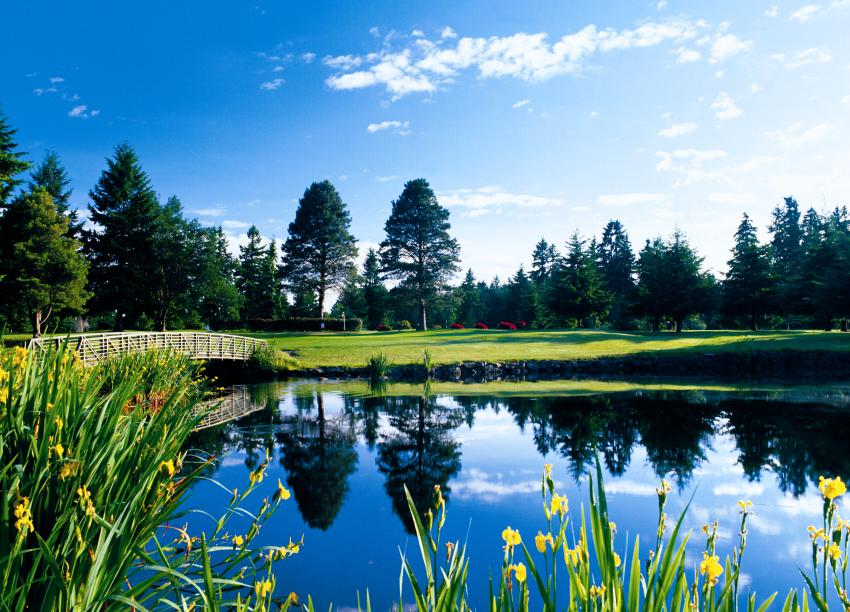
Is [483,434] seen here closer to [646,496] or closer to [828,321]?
[646,496]

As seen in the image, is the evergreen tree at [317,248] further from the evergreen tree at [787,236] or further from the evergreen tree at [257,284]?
the evergreen tree at [787,236]

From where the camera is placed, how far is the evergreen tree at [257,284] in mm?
52844

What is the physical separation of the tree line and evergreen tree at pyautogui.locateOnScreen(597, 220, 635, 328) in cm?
28

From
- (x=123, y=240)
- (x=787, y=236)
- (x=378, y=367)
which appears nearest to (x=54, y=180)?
(x=123, y=240)

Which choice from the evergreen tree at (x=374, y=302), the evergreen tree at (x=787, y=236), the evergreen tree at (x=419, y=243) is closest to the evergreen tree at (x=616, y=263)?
the evergreen tree at (x=787, y=236)

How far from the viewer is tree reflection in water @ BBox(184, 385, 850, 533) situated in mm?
7910

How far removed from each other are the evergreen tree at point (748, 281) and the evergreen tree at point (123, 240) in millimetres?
41294

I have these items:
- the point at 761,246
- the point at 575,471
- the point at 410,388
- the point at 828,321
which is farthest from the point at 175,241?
the point at 828,321

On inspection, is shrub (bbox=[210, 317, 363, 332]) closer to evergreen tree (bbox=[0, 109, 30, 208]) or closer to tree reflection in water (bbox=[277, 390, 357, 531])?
evergreen tree (bbox=[0, 109, 30, 208])

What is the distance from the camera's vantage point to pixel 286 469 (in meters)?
8.38

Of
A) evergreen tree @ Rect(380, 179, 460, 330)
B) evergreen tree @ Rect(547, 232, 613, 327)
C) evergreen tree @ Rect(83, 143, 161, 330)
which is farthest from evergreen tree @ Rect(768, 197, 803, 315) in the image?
evergreen tree @ Rect(83, 143, 161, 330)

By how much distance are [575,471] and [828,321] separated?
35734 mm

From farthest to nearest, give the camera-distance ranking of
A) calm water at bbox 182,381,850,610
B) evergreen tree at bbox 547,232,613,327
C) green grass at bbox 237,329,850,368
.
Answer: evergreen tree at bbox 547,232,613,327 < green grass at bbox 237,329,850,368 < calm water at bbox 182,381,850,610

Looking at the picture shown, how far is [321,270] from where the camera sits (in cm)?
4606
